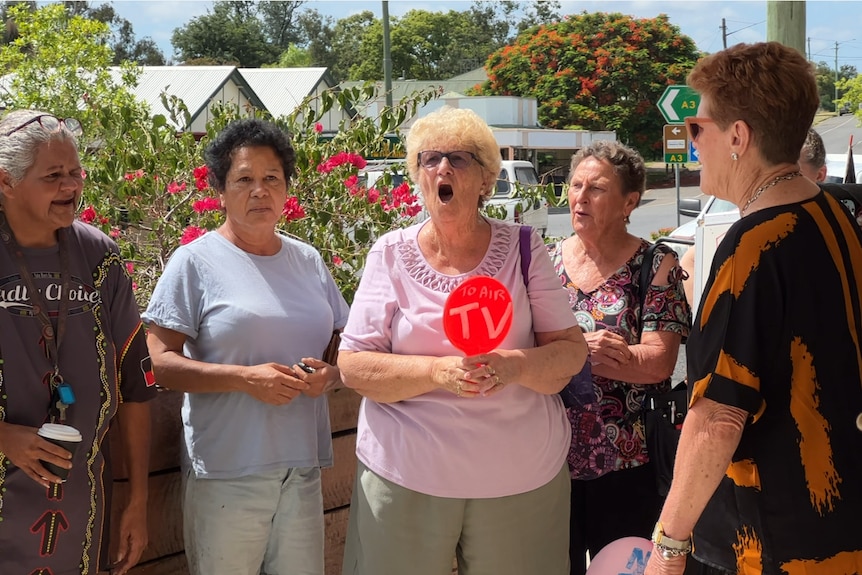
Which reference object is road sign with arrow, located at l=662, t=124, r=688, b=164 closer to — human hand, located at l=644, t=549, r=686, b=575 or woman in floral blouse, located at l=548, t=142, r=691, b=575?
woman in floral blouse, located at l=548, t=142, r=691, b=575

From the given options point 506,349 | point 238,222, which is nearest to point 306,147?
point 238,222

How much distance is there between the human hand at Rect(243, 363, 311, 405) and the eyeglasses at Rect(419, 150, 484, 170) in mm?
690

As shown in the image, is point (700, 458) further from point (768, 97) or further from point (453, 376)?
point (768, 97)

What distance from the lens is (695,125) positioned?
1957 millimetres

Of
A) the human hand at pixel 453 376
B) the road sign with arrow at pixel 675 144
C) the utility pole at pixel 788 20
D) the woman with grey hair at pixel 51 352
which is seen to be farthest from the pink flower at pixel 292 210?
the road sign with arrow at pixel 675 144

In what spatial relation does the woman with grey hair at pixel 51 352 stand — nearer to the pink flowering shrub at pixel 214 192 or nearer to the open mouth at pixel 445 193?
the open mouth at pixel 445 193

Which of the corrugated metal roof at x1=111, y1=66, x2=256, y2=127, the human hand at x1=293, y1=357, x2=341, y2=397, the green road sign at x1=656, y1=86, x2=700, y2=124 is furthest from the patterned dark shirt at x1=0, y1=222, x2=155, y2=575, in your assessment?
the corrugated metal roof at x1=111, y1=66, x2=256, y2=127

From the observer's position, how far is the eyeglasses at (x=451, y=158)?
7.74ft

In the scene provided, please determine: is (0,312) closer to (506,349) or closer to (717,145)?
(506,349)

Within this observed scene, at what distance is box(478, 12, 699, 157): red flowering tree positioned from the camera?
40.0 meters

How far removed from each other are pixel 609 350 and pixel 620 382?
162 mm

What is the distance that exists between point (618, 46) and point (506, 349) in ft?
135

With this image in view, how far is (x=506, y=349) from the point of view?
2.28m

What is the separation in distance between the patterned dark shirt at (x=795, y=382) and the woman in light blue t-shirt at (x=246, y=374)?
1.21m
